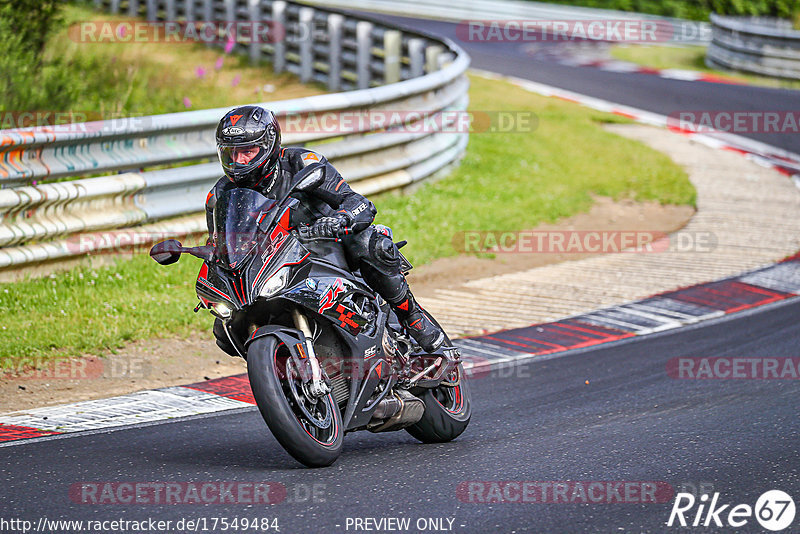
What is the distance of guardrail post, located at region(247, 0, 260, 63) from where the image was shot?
68.3 ft

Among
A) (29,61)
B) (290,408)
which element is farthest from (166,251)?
(29,61)

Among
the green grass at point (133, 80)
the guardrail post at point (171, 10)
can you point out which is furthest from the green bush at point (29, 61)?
the guardrail post at point (171, 10)

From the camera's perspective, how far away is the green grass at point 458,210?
743 cm

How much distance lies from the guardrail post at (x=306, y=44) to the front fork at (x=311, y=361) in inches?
606

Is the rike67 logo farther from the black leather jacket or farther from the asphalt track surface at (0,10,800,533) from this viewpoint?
the black leather jacket

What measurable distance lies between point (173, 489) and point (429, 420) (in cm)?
161

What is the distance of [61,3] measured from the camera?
14.5 metres

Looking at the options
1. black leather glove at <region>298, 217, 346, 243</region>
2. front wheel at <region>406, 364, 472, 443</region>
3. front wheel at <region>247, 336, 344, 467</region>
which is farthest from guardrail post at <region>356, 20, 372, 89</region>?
front wheel at <region>247, 336, 344, 467</region>

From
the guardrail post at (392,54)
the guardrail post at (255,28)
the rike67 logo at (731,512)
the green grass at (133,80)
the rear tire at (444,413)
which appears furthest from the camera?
the guardrail post at (255,28)

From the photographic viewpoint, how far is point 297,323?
485 centimetres

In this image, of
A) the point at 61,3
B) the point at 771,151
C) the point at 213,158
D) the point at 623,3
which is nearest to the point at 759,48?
the point at 771,151

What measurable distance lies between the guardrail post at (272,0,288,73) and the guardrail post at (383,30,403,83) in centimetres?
317

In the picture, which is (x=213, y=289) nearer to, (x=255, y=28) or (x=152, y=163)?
(x=152, y=163)

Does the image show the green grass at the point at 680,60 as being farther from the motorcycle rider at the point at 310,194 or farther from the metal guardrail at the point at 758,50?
the motorcycle rider at the point at 310,194
